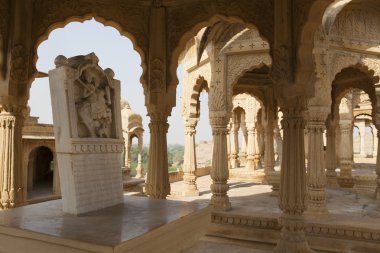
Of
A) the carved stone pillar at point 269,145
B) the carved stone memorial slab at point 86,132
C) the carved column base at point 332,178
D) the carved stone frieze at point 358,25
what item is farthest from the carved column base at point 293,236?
the carved column base at point 332,178

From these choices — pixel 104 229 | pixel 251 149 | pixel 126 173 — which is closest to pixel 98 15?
pixel 104 229

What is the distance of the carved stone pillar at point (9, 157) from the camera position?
18.1 feet

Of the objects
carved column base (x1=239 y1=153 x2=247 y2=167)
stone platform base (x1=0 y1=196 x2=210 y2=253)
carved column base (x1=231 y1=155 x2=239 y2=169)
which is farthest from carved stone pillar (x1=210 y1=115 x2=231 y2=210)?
carved column base (x1=239 y1=153 x2=247 y2=167)

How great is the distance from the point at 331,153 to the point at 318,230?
21.5ft

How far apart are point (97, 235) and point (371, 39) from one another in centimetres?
883

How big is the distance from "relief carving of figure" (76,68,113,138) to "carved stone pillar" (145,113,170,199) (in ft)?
6.87

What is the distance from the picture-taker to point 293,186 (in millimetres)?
5070

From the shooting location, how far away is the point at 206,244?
22.4ft

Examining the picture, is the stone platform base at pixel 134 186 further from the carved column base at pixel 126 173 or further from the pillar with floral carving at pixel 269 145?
the pillar with floral carving at pixel 269 145

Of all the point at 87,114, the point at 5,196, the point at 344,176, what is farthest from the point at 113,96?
the point at 344,176

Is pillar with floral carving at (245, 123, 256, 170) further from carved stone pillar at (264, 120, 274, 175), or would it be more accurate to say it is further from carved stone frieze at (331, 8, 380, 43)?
carved stone frieze at (331, 8, 380, 43)

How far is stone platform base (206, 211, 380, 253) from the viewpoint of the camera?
6340mm

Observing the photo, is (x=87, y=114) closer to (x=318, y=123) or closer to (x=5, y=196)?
(x=5, y=196)

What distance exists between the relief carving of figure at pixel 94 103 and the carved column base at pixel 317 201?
17.7 feet
